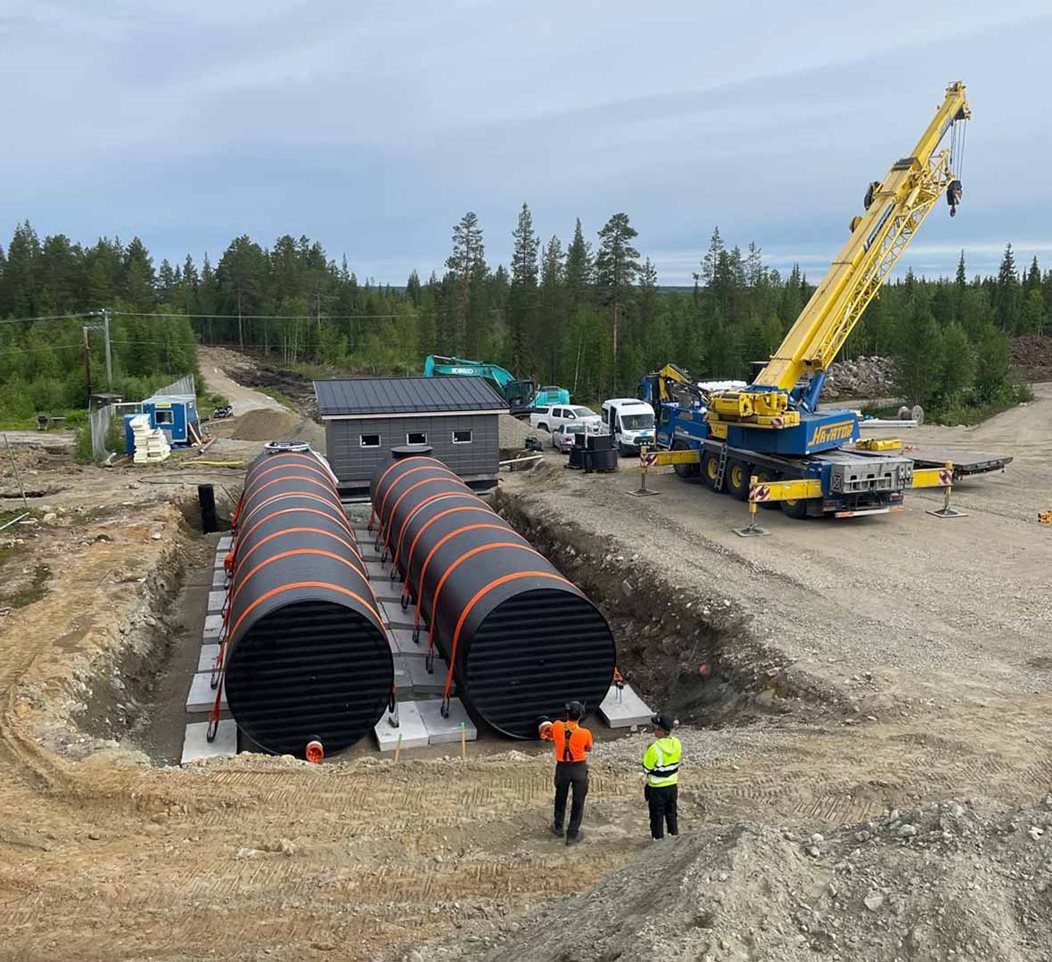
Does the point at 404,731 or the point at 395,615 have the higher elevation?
the point at 395,615

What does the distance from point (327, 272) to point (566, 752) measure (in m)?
102

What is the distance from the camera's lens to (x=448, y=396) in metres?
25.0

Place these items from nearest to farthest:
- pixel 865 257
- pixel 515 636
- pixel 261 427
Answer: pixel 515 636 < pixel 865 257 < pixel 261 427

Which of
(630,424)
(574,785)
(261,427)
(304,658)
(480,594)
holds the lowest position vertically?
(574,785)

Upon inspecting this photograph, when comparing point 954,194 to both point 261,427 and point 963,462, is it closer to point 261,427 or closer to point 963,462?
point 963,462

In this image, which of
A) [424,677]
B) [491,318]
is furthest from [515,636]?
[491,318]

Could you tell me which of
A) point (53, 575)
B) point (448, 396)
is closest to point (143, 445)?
point (448, 396)

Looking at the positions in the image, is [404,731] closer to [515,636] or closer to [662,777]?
[515,636]

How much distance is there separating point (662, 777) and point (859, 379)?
56.2 meters

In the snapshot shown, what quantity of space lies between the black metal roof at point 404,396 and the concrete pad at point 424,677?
1233cm

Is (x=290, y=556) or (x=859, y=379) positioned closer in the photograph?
(x=290, y=556)

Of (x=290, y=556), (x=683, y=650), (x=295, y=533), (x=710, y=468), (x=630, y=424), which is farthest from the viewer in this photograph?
(x=630, y=424)

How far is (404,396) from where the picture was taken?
81.7ft

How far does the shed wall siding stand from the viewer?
77.7 ft
